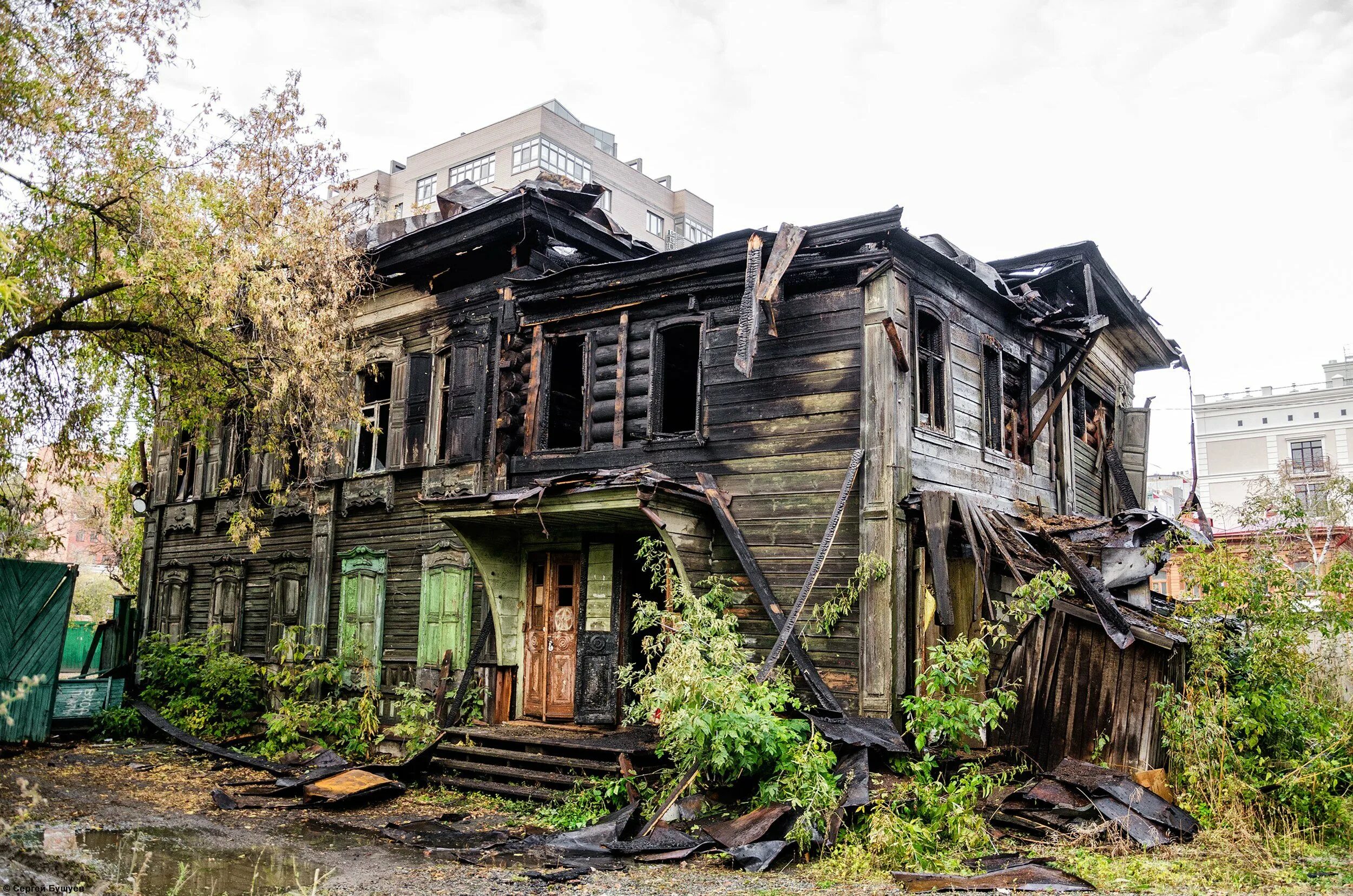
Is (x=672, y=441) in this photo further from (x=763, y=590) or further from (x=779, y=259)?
(x=779, y=259)

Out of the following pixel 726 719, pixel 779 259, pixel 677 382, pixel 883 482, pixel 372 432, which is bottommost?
pixel 726 719

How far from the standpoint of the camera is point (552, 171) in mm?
44688

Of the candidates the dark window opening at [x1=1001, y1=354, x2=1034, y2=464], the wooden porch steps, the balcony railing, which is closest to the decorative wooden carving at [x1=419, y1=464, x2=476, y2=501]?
the wooden porch steps

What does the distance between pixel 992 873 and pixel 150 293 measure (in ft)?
37.6

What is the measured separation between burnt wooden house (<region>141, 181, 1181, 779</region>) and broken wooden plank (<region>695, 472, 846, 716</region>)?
4 centimetres

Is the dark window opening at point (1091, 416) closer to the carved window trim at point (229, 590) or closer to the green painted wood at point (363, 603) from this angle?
the green painted wood at point (363, 603)

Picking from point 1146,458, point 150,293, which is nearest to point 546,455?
point 150,293

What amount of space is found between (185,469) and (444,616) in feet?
32.1

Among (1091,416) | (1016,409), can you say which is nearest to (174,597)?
(1016,409)

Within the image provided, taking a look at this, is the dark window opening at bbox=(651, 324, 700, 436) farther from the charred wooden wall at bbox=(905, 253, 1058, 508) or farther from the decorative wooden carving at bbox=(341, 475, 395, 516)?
the decorative wooden carving at bbox=(341, 475, 395, 516)

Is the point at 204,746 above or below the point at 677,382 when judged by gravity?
below

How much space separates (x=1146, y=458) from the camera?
17.0m

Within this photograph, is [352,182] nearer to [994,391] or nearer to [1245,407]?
[994,391]

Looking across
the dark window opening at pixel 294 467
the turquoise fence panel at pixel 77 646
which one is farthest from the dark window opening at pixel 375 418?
the turquoise fence panel at pixel 77 646
